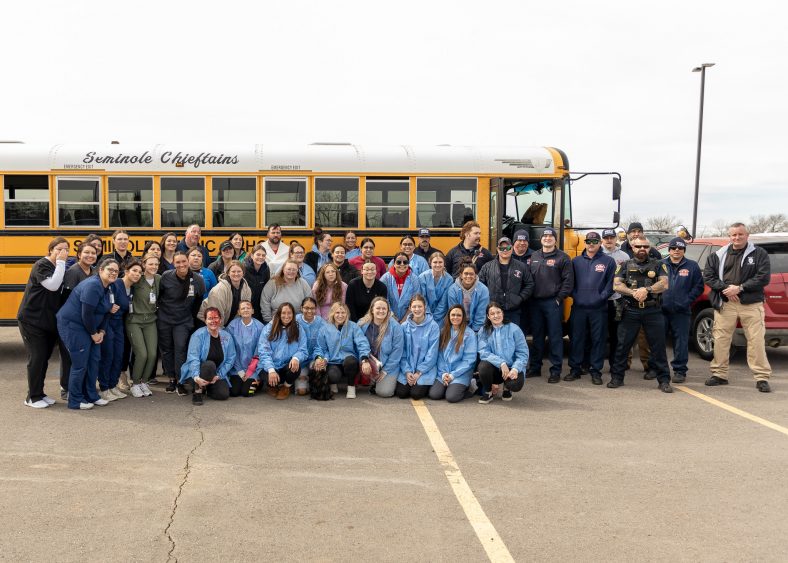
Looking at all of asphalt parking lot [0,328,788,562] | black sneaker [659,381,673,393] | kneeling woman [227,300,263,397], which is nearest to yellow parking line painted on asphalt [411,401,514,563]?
asphalt parking lot [0,328,788,562]

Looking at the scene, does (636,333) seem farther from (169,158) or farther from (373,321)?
(169,158)

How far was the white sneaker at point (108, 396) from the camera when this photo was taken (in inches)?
273

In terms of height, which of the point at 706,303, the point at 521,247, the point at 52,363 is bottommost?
the point at 52,363

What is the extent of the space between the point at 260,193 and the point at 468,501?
6390mm

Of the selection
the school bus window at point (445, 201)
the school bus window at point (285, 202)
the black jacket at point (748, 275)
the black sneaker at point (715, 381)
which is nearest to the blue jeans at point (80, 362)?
the school bus window at point (285, 202)

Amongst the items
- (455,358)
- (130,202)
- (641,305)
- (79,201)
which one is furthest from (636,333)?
(79,201)

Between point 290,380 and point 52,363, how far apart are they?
Result: 4013 mm

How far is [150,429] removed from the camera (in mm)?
5957

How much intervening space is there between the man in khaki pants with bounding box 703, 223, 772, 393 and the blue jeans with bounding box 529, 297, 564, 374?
5.81 ft

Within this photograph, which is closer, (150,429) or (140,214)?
(150,429)

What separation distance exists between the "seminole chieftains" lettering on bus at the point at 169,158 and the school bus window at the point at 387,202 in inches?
77.8

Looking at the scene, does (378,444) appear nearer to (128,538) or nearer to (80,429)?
(128,538)

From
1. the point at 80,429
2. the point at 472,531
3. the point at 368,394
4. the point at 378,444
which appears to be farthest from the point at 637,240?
the point at 80,429

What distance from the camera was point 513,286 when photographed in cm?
821
